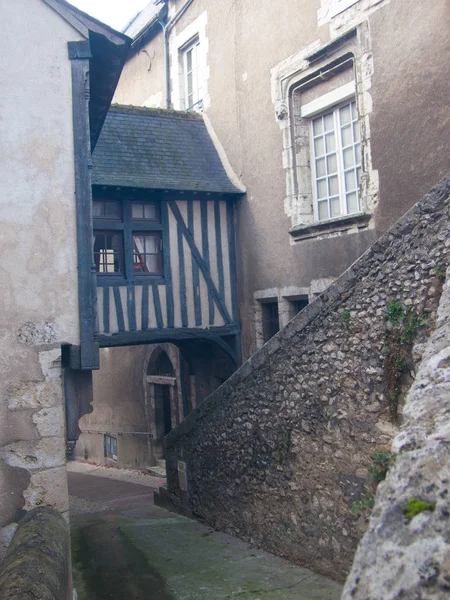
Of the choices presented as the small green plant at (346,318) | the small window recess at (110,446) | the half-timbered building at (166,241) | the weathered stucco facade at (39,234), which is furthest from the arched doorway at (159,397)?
the small green plant at (346,318)

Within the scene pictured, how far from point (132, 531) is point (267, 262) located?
3.88 m

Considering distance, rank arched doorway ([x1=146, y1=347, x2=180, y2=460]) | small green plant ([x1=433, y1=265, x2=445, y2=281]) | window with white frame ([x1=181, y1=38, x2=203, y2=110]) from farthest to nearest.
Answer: arched doorway ([x1=146, y1=347, x2=180, y2=460]) → window with white frame ([x1=181, y1=38, x2=203, y2=110]) → small green plant ([x1=433, y1=265, x2=445, y2=281])

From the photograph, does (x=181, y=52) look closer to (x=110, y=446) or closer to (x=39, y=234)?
(x=39, y=234)

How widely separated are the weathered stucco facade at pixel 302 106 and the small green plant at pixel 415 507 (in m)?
5.13

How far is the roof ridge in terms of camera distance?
9.43 meters

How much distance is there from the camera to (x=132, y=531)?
7.15m

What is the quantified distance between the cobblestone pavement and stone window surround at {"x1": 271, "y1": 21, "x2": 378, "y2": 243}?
3764 mm

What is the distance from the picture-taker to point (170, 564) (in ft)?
19.4

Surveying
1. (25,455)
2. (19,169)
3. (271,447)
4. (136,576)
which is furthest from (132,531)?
(19,169)

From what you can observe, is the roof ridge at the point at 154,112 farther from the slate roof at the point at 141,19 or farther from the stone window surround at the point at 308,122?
the slate roof at the point at 141,19

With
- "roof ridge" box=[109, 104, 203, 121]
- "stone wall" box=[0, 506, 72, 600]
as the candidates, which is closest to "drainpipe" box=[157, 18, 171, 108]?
"roof ridge" box=[109, 104, 203, 121]

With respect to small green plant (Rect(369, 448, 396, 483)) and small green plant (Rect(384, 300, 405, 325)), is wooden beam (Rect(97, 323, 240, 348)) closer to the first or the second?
small green plant (Rect(384, 300, 405, 325))

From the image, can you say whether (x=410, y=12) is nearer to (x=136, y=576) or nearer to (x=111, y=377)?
(x=136, y=576)

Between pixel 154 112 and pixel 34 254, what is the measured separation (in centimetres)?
547
